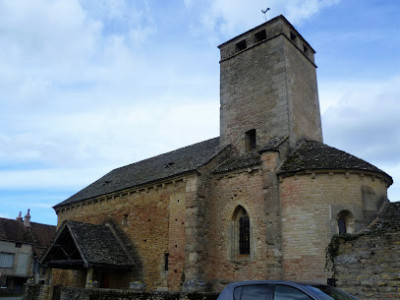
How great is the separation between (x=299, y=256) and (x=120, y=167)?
18896mm

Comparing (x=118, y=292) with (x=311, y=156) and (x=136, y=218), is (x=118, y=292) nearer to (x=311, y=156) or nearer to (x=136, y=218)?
(x=136, y=218)

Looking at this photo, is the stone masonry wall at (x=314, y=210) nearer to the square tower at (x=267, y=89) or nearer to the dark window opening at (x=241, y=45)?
the square tower at (x=267, y=89)

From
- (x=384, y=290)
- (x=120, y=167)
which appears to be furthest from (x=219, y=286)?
(x=120, y=167)

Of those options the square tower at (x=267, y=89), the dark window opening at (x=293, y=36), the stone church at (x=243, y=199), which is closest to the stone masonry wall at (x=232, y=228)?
the stone church at (x=243, y=199)

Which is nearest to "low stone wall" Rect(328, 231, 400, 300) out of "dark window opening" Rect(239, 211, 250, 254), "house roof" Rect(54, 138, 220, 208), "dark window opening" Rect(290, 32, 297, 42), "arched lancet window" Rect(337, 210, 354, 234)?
"arched lancet window" Rect(337, 210, 354, 234)

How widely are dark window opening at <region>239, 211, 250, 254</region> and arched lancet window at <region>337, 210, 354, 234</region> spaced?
385 cm

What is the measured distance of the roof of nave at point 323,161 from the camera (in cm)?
1473

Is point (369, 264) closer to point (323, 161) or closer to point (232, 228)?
point (323, 161)

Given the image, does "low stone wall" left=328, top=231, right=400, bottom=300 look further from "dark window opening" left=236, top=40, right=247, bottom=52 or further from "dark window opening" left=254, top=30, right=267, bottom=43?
"dark window opening" left=236, top=40, right=247, bottom=52

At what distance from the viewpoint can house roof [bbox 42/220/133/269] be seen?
1753cm

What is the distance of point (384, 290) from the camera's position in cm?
979

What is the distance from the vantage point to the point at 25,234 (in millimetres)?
37781

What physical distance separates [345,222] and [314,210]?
1466 millimetres

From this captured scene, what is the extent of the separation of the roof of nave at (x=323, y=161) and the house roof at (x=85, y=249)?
9.46 meters
